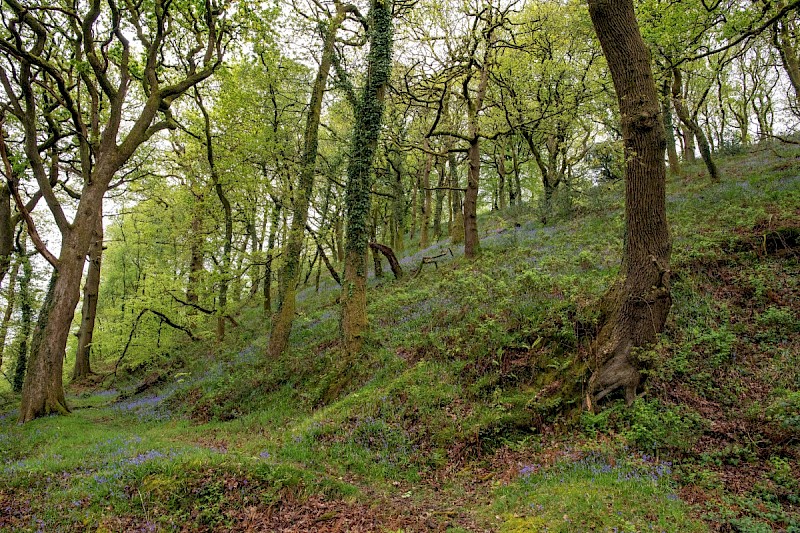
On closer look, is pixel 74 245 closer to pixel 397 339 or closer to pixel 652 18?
pixel 397 339

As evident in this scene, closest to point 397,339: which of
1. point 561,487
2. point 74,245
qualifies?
point 561,487

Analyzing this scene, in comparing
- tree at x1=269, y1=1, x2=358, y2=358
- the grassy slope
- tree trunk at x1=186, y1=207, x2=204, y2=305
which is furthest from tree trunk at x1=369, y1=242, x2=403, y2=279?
tree trunk at x1=186, y1=207, x2=204, y2=305

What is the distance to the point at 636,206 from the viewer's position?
6.19 meters

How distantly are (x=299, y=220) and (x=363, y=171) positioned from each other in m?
3.34

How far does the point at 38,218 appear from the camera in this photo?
23.7 meters

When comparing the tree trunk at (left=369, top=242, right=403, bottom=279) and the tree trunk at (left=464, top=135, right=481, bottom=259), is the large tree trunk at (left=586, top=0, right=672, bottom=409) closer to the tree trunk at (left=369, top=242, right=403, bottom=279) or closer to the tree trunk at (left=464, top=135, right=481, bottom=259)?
the tree trunk at (left=464, top=135, right=481, bottom=259)

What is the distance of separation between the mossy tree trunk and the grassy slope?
3.12ft

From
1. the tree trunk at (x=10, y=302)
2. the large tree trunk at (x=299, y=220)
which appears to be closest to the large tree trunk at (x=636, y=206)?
the large tree trunk at (x=299, y=220)

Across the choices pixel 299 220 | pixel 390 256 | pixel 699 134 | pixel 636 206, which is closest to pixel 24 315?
pixel 299 220

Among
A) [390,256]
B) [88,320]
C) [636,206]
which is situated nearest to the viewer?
[636,206]

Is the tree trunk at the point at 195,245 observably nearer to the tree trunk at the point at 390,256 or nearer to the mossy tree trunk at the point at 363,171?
the tree trunk at the point at 390,256

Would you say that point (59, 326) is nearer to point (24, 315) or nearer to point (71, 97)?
point (71, 97)

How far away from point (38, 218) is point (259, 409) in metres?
23.5

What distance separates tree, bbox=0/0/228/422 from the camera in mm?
10609
